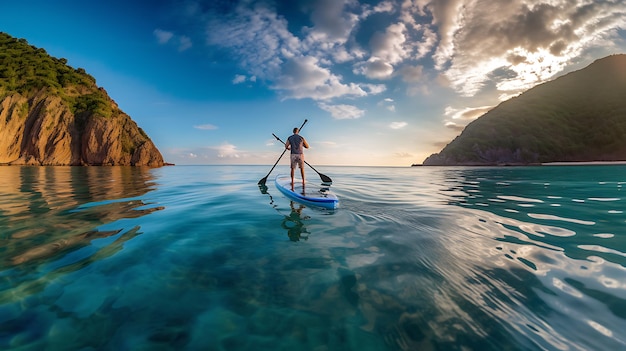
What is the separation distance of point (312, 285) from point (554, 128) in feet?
550

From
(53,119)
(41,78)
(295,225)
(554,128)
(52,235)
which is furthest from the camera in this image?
(554,128)

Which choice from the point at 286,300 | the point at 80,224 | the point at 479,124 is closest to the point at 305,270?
the point at 286,300

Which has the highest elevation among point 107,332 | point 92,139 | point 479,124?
point 479,124

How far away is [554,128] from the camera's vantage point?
115625 mm

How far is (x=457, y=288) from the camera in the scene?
11.8ft

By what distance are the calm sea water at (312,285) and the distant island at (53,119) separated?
7944cm

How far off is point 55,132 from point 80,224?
270 feet

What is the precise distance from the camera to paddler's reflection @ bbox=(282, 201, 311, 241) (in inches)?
236

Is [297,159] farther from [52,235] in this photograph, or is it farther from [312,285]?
[312,285]

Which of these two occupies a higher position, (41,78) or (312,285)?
(41,78)

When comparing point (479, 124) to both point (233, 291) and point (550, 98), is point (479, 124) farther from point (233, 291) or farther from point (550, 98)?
point (233, 291)

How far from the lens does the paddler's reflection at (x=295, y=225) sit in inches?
236

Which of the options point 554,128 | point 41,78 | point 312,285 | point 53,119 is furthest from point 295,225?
point 554,128

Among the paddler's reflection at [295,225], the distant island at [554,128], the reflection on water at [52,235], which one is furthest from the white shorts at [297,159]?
the distant island at [554,128]
